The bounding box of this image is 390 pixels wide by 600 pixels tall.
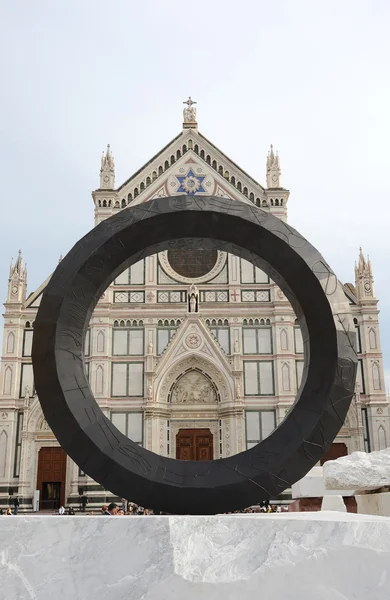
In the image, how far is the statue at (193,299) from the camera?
2995cm

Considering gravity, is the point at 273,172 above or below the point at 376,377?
above

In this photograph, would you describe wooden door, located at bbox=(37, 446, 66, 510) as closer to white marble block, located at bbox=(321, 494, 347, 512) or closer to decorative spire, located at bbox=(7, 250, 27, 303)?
decorative spire, located at bbox=(7, 250, 27, 303)

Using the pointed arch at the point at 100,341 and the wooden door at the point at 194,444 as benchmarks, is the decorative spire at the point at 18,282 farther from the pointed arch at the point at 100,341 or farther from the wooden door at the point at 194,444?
the wooden door at the point at 194,444

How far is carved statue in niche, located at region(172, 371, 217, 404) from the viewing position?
29.5m

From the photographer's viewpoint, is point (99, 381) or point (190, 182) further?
point (190, 182)

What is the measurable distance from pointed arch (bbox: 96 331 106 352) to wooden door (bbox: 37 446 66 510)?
16.3ft

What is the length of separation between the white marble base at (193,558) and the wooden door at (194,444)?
2460cm

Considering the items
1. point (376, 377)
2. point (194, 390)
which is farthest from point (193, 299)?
point (376, 377)

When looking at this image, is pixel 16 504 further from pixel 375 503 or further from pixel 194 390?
pixel 375 503

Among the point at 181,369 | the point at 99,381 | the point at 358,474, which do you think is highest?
the point at 181,369

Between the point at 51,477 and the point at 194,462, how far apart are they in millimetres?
23622

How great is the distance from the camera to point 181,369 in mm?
29578

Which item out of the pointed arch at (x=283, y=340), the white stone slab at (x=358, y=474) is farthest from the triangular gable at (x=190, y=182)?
the white stone slab at (x=358, y=474)

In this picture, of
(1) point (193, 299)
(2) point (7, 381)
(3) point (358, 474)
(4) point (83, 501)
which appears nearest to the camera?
(3) point (358, 474)
